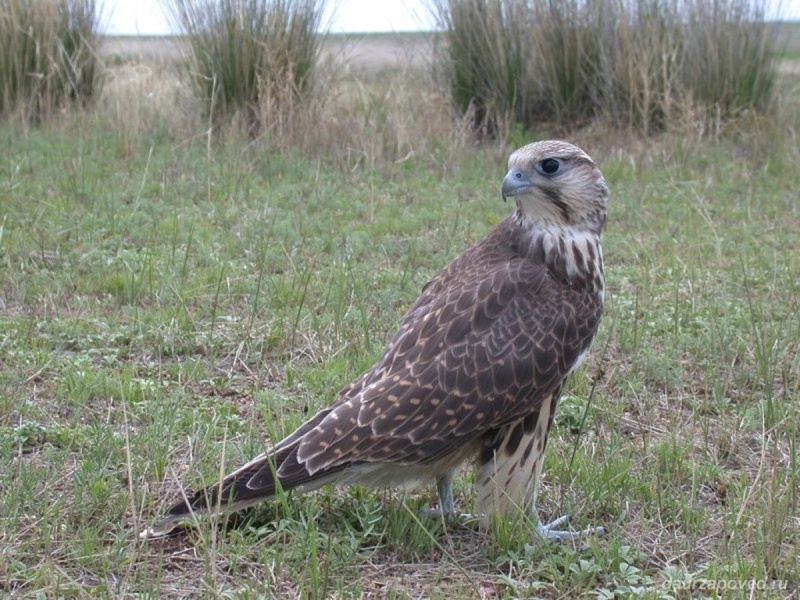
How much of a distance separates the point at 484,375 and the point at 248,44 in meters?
6.94

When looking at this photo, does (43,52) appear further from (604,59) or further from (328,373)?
(328,373)

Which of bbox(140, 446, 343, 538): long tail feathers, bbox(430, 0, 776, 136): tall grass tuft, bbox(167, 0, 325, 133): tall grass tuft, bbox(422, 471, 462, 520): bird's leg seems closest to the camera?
bbox(140, 446, 343, 538): long tail feathers

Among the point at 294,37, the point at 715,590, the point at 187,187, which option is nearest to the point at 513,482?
the point at 715,590

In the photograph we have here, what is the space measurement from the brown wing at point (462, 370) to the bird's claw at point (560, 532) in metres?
0.33

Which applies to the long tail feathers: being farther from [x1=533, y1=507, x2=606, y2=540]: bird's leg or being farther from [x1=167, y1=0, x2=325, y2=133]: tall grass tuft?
[x1=167, y1=0, x2=325, y2=133]: tall grass tuft

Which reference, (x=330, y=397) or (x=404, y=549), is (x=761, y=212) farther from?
(x=404, y=549)

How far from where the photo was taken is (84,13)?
1020 cm

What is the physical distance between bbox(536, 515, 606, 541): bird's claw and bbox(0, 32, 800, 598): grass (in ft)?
0.19

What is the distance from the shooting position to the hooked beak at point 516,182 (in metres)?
3.32

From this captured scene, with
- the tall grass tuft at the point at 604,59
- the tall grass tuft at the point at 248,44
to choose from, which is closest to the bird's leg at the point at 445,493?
the tall grass tuft at the point at 248,44

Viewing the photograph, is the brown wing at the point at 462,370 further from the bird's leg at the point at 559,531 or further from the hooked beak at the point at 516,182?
the bird's leg at the point at 559,531

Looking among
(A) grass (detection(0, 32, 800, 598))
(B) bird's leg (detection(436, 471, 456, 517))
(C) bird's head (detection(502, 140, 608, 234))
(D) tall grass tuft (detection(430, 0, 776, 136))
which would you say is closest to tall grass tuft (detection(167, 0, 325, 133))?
(A) grass (detection(0, 32, 800, 598))

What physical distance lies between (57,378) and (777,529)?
2614 mm

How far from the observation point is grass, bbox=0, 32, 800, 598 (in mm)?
2916
